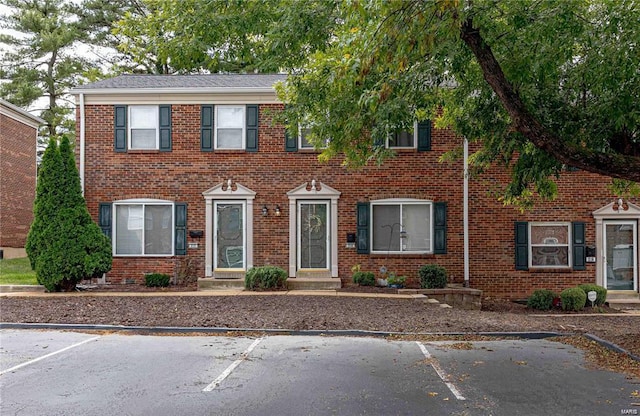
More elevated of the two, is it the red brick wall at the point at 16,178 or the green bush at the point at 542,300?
the red brick wall at the point at 16,178

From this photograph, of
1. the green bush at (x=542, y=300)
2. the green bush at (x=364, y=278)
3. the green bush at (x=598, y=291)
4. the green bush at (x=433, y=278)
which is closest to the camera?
the green bush at (x=542, y=300)

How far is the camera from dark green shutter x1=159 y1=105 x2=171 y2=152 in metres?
15.3

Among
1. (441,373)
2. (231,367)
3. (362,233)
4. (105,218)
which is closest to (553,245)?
(362,233)

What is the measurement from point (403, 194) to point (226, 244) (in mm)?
5086

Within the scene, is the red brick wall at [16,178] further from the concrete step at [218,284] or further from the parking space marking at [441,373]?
the parking space marking at [441,373]

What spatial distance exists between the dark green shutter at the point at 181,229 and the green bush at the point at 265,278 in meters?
2.26

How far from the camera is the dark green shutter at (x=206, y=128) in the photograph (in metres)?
15.3

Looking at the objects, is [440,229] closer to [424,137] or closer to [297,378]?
[424,137]

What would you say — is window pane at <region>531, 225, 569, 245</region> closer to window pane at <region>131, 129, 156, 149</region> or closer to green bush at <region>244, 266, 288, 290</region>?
green bush at <region>244, 266, 288, 290</region>

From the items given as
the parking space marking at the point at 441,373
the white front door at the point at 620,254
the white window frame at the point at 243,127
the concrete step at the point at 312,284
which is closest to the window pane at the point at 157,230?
the white window frame at the point at 243,127

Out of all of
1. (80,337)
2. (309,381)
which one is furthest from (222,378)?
(80,337)

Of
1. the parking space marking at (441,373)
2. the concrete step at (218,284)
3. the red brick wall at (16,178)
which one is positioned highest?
the red brick wall at (16,178)

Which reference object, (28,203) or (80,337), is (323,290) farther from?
(28,203)

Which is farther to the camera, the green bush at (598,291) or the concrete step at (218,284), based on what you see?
the concrete step at (218,284)
